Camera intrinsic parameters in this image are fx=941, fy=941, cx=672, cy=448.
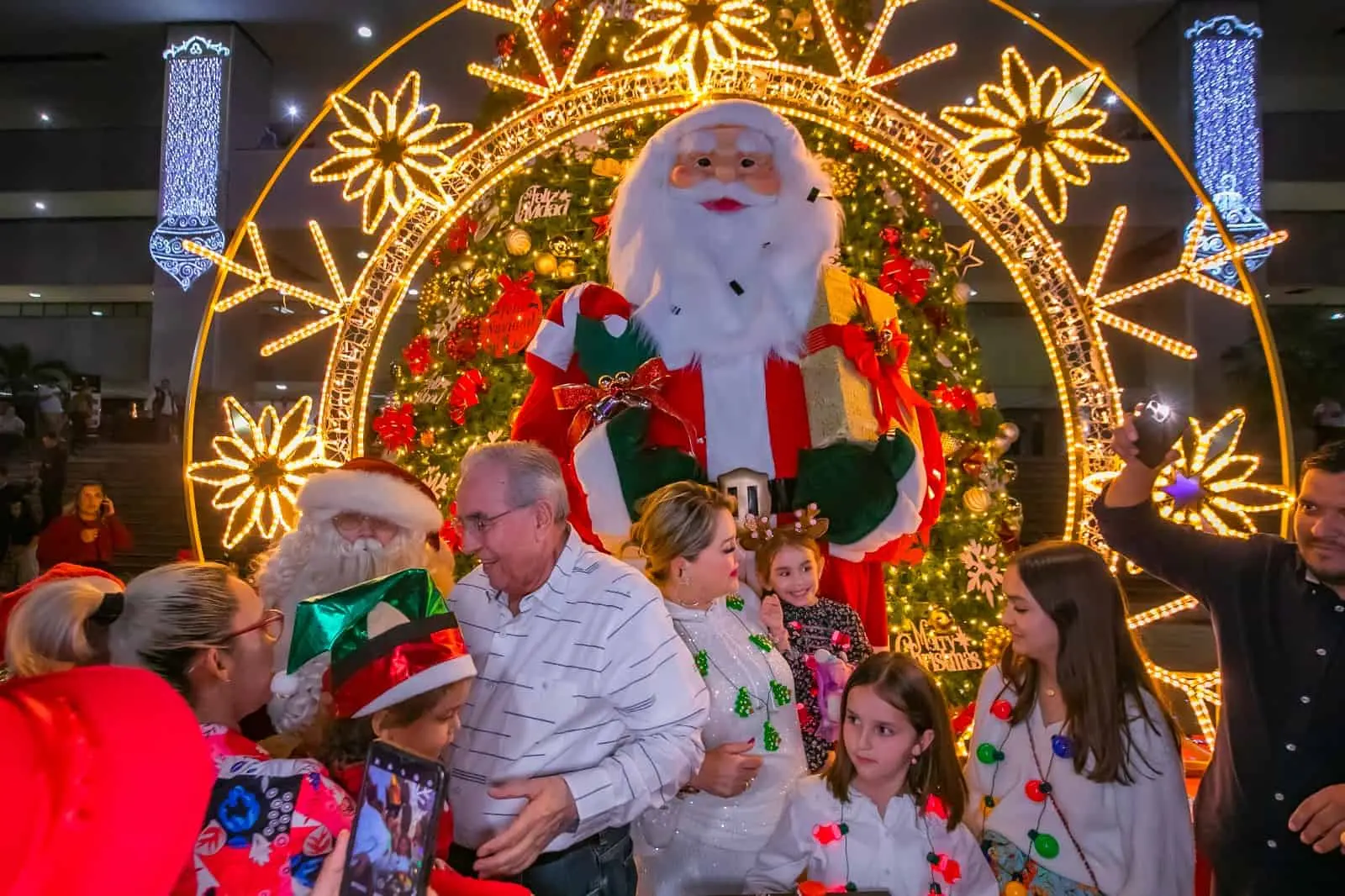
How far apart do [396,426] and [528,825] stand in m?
3.39

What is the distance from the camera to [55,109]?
13.7 m

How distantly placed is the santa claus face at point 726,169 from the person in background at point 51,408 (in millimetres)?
11556

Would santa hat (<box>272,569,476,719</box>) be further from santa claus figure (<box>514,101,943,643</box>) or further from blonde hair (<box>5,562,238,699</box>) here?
santa claus figure (<box>514,101,943,643</box>)

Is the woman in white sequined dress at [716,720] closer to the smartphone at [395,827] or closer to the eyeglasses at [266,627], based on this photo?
the eyeglasses at [266,627]

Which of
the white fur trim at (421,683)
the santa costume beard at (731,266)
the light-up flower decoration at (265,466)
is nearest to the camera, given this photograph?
the white fur trim at (421,683)

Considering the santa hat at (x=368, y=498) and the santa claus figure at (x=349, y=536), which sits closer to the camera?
the santa claus figure at (x=349, y=536)

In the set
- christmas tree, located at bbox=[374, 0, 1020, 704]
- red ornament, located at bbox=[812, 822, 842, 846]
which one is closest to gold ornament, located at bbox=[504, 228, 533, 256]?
christmas tree, located at bbox=[374, 0, 1020, 704]

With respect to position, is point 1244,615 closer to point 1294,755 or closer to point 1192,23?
point 1294,755

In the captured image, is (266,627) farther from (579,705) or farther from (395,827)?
(395,827)

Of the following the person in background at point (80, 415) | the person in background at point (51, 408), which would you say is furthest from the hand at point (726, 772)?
the person in background at point (80, 415)

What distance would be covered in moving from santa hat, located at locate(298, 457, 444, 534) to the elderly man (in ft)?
1.99

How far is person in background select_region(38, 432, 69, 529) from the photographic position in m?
9.52

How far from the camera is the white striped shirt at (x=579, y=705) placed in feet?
5.97

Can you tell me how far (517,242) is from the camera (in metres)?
4.80
